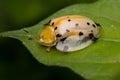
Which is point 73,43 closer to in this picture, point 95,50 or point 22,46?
point 95,50

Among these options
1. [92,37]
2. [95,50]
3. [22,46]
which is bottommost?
[95,50]

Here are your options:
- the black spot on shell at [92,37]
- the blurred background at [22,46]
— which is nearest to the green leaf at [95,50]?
the black spot on shell at [92,37]

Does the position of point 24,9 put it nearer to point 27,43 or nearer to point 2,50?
point 2,50

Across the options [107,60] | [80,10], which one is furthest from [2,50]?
[107,60]

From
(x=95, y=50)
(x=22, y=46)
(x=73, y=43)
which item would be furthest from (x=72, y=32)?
(x=22, y=46)

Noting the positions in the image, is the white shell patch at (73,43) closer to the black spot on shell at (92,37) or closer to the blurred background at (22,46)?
the black spot on shell at (92,37)

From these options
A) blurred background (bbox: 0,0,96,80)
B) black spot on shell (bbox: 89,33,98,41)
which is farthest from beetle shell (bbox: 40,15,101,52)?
blurred background (bbox: 0,0,96,80)
